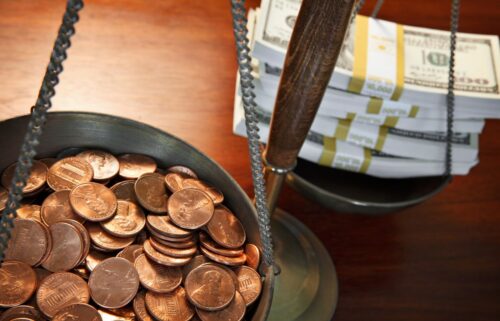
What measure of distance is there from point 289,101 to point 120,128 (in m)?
0.23

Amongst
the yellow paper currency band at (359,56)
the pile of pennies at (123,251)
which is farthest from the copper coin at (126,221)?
the yellow paper currency band at (359,56)

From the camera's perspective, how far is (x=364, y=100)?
2.62 feet

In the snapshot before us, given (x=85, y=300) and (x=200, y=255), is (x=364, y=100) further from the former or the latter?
(x=85, y=300)

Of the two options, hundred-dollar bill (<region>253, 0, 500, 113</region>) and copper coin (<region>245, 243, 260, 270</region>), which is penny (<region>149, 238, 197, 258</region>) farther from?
hundred-dollar bill (<region>253, 0, 500, 113</region>)

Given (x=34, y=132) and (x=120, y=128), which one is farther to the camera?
(x=120, y=128)

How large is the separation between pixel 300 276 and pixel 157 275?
282 millimetres

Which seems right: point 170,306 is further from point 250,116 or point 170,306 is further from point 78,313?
point 250,116

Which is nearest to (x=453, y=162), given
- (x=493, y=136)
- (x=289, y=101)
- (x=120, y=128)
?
(x=493, y=136)

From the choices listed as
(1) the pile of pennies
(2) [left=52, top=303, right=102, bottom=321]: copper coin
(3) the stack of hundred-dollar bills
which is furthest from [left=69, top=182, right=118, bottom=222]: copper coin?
(3) the stack of hundred-dollar bills

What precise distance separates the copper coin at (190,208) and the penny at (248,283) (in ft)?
0.24

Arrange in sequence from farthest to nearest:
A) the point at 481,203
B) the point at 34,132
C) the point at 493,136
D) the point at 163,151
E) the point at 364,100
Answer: the point at 493,136, the point at 481,203, the point at 364,100, the point at 163,151, the point at 34,132

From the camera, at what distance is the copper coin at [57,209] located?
627mm

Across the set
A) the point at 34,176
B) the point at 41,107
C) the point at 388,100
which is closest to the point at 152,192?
the point at 34,176

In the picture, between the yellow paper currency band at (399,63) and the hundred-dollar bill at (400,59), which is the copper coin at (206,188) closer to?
the hundred-dollar bill at (400,59)
